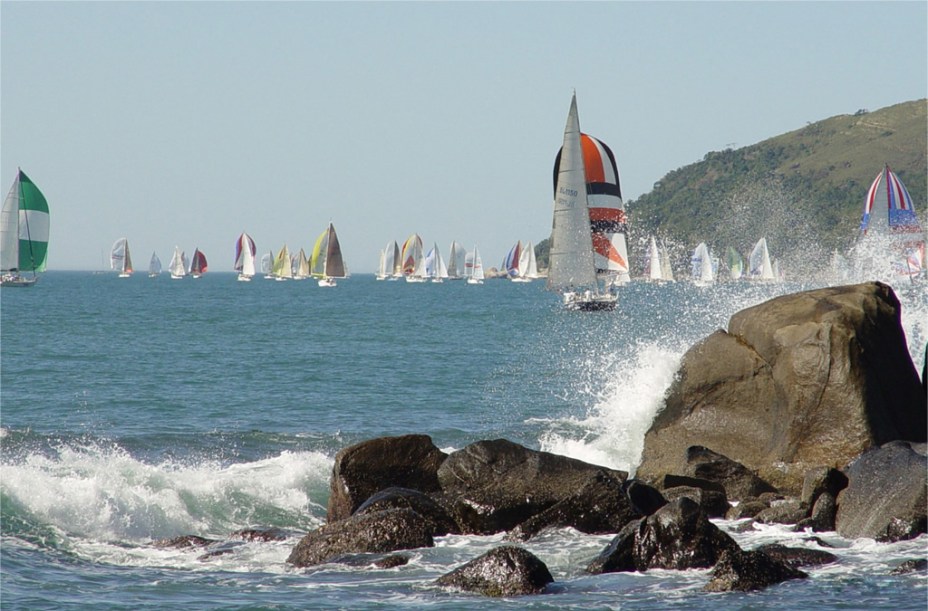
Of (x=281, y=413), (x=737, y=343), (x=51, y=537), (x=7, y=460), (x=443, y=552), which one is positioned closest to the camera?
(x=443, y=552)

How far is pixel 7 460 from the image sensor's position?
21.5 meters

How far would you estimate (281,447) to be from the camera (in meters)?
23.4

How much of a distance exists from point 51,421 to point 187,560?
48.5 ft

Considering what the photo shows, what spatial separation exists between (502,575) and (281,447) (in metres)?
12.3

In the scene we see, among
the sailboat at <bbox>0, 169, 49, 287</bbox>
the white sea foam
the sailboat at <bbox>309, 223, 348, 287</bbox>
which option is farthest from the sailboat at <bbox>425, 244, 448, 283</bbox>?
the white sea foam

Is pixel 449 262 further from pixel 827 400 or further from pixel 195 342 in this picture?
pixel 827 400

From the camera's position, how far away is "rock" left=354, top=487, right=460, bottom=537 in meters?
14.4

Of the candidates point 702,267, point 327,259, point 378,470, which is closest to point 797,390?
point 378,470

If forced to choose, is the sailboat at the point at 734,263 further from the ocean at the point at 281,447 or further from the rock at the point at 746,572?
the rock at the point at 746,572

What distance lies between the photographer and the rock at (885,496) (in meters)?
13.2

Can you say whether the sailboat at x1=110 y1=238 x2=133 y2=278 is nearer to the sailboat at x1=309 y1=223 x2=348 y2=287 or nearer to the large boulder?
the sailboat at x1=309 y1=223 x2=348 y2=287

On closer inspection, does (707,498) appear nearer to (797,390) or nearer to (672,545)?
(797,390)

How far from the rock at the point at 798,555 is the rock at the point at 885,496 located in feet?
3.60

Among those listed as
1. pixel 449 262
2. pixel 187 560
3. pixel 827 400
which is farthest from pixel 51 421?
pixel 449 262
